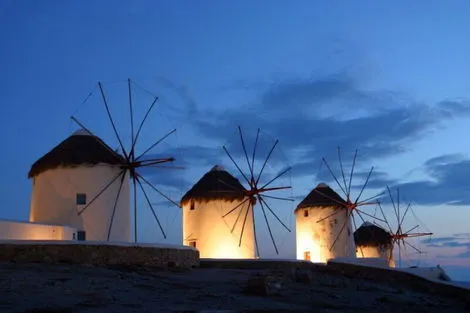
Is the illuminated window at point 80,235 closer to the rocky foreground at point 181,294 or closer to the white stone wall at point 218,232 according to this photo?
the rocky foreground at point 181,294

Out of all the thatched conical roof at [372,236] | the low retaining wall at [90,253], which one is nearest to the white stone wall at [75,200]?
the low retaining wall at [90,253]

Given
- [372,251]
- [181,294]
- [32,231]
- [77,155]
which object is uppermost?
[77,155]

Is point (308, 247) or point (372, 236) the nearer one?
point (308, 247)

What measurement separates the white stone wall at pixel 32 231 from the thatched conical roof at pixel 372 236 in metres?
28.1

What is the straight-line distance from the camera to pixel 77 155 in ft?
73.5

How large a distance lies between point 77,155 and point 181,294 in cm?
1271

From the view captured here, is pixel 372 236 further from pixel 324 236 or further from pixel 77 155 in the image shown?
pixel 77 155

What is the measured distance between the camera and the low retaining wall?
619 inches

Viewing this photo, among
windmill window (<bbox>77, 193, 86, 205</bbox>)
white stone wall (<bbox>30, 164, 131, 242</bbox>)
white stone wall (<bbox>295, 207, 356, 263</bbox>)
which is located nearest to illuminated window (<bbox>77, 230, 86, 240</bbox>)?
white stone wall (<bbox>30, 164, 131, 242</bbox>)

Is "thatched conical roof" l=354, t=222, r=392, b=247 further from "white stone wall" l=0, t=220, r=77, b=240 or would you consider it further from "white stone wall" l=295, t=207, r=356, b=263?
"white stone wall" l=0, t=220, r=77, b=240

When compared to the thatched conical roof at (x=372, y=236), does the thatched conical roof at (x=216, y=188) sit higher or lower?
higher

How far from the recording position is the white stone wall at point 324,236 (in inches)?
1449

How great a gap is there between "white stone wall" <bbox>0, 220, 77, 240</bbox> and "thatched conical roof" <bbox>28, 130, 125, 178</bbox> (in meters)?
2.62

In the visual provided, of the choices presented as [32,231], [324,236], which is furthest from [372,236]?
[32,231]
